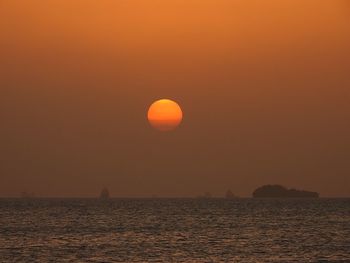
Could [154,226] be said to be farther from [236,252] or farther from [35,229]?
[236,252]

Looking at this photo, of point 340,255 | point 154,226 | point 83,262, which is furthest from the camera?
point 154,226

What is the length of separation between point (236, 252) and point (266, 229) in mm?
37852

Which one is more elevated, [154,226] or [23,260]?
[154,226]

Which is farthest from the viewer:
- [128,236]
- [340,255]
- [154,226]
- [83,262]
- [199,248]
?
[154,226]

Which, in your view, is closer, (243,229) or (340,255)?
(340,255)

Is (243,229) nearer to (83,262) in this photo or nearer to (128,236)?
(128,236)

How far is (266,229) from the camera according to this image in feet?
379

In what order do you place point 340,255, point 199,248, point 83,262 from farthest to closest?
point 199,248 < point 340,255 < point 83,262

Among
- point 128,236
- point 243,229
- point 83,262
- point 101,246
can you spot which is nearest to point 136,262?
point 83,262

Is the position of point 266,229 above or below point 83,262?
above

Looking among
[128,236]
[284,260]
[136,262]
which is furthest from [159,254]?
[128,236]

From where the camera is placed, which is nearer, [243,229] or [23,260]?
[23,260]

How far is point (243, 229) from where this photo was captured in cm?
11606

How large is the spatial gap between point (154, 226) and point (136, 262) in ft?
179
